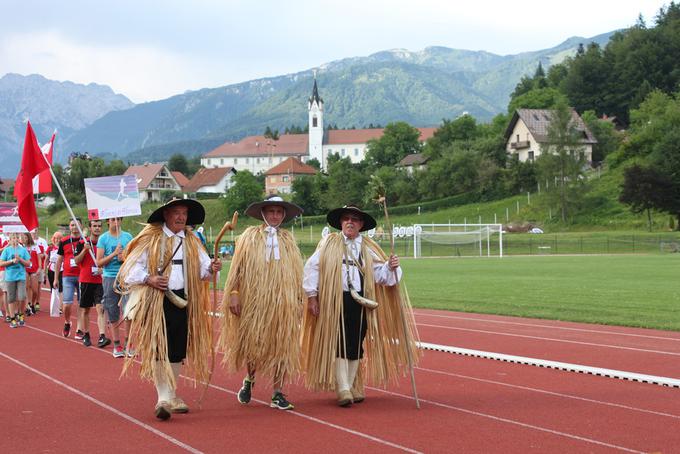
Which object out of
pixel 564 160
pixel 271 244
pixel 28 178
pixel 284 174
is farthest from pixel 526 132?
pixel 271 244

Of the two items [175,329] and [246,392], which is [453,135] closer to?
[246,392]

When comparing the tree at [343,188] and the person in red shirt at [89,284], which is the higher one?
the tree at [343,188]

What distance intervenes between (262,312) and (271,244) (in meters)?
0.70

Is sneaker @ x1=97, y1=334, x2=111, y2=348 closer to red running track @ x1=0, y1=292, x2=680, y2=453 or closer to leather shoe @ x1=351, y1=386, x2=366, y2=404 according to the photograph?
red running track @ x1=0, y1=292, x2=680, y2=453

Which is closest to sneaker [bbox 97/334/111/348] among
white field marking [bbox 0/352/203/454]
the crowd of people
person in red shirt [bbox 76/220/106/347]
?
person in red shirt [bbox 76/220/106/347]

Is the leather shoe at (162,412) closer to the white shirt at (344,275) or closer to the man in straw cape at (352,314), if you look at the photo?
the man in straw cape at (352,314)

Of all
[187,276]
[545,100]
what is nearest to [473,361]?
[187,276]

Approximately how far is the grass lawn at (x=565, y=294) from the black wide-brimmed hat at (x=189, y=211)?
940cm

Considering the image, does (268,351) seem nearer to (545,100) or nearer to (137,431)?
(137,431)

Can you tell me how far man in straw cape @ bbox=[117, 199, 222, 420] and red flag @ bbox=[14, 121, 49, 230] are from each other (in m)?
3.72

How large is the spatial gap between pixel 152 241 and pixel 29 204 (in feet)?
13.6

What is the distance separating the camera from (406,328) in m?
9.12

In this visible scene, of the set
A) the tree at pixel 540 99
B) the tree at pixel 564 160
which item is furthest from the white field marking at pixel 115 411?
the tree at pixel 540 99

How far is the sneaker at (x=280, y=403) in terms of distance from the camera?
8.52 meters
